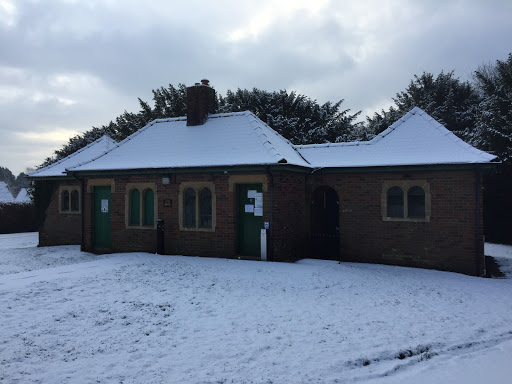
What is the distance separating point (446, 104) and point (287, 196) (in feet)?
69.7

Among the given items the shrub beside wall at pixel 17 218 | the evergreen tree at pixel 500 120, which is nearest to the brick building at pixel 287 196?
the evergreen tree at pixel 500 120

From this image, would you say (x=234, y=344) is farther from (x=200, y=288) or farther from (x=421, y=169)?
(x=421, y=169)

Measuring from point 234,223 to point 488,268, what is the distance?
8045 mm

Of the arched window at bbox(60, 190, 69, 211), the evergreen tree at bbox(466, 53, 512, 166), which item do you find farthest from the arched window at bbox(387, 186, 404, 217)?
the arched window at bbox(60, 190, 69, 211)

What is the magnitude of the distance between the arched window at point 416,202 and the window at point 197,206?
232 inches

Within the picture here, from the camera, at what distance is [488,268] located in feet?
41.6

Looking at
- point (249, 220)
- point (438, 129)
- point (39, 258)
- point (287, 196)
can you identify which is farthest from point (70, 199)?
point (438, 129)

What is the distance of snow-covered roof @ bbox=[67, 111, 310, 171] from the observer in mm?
12406

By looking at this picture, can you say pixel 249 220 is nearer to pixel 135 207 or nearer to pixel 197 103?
pixel 135 207

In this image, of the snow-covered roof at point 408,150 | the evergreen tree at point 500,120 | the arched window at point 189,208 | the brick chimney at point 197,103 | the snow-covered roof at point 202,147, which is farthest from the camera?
the evergreen tree at point 500,120

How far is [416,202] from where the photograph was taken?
12.0 m

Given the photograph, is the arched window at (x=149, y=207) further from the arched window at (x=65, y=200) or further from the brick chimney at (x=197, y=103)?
the arched window at (x=65, y=200)

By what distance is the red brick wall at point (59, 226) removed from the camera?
56.9 feet

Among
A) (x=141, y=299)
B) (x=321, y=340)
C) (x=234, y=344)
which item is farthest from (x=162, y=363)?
(x=141, y=299)
